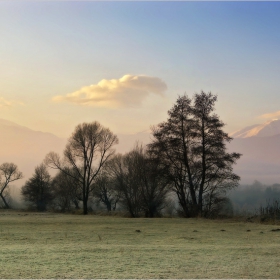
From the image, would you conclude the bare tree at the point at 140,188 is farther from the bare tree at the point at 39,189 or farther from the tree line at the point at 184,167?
the bare tree at the point at 39,189

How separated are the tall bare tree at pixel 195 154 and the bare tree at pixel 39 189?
4794cm

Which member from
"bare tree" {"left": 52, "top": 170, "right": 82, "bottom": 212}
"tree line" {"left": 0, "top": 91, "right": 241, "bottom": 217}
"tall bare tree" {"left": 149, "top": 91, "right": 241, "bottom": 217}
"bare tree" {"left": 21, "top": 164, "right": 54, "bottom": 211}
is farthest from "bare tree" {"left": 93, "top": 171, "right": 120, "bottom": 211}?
"tall bare tree" {"left": 149, "top": 91, "right": 241, "bottom": 217}

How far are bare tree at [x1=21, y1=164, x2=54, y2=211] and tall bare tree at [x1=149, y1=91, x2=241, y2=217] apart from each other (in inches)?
1887

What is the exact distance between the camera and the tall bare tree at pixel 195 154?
34469 millimetres

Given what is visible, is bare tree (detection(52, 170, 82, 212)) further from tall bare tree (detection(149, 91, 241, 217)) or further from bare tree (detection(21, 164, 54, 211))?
tall bare tree (detection(149, 91, 241, 217))

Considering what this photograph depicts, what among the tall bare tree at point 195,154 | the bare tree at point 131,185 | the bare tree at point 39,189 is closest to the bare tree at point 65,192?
the bare tree at point 39,189

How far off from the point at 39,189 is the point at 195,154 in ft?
177

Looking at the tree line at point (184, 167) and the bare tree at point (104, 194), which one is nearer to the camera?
the tree line at point (184, 167)

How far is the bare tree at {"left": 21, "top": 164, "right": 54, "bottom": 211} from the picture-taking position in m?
78.5

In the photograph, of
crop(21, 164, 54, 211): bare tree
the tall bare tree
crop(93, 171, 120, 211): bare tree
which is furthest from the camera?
crop(21, 164, 54, 211): bare tree

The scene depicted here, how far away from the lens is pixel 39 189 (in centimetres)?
8038

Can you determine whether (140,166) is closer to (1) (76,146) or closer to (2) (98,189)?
(1) (76,146)

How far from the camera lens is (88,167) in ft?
177

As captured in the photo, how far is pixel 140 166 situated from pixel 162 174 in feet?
23.8
